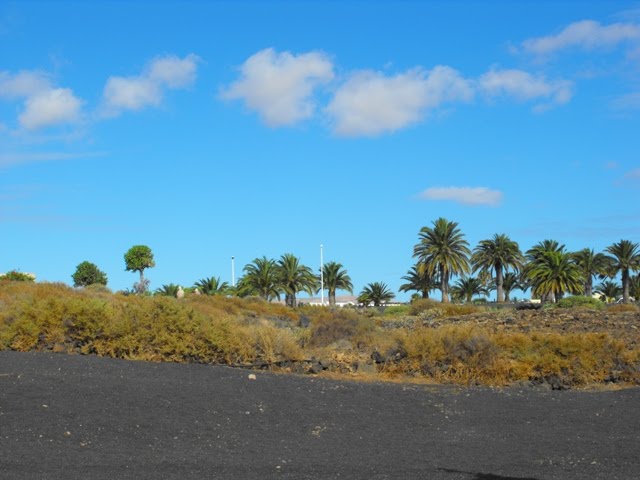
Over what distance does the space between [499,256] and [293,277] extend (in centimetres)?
1994

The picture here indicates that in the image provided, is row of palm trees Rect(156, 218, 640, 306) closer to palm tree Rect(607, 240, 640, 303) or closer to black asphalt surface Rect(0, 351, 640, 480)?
palm tree Rect(607, 240, 640, 303)

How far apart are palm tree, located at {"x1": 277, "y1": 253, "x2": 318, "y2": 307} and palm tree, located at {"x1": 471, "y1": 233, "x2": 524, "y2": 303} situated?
16.1 metres

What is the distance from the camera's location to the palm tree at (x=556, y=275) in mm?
75375

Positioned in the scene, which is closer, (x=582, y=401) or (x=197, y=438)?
(x=197, y=438)

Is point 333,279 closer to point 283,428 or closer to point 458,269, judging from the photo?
point 458,269

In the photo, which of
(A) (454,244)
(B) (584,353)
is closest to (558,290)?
(A) (454,244)

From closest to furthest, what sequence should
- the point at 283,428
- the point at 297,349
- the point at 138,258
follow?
the point at 283,428, the point at 297,349, the point at 138,258

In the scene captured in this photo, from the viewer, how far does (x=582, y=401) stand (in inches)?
627

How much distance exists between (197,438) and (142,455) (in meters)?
1.21

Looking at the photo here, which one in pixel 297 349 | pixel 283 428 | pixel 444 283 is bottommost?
pixel 283 428

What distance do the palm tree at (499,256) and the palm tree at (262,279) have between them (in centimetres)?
1939

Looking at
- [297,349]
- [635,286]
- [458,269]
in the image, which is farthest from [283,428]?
[635,286]

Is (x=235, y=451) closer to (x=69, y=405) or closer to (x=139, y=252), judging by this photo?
(x=69, y=405)

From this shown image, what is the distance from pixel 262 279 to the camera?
261 ft
